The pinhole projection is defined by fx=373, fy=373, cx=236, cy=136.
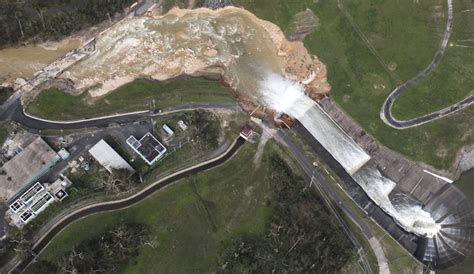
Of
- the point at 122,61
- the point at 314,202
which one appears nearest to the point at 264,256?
the point at 314,202

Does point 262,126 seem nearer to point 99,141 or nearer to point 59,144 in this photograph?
point 99,141

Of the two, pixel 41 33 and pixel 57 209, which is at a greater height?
pixel 41 33

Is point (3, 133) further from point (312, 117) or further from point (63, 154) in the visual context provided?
point (312, 117)

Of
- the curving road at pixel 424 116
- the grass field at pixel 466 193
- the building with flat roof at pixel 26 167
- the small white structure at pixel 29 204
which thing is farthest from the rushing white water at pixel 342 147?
the small white structure at pixel 29 204

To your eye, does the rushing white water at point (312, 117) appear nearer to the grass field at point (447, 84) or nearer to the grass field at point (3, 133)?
the grass field at point (447, 84)

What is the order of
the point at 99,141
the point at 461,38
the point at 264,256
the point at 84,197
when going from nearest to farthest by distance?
the point at 264,256 < the point at 84,197 < the point at 99,141 < the point at 461,38
